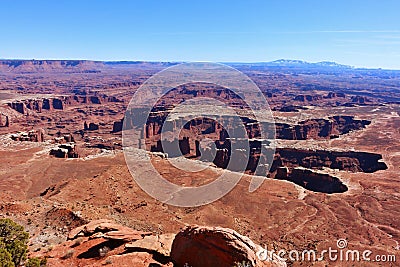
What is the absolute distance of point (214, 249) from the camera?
15242mm

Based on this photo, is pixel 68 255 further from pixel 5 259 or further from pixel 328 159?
pixel 328 159

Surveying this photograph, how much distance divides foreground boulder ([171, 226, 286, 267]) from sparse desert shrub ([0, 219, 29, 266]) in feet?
24.8

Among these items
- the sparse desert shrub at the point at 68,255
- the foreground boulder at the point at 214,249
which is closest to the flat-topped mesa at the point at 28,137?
the sparse desert shrub at the point at 68,255

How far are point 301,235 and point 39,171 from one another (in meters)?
34.4

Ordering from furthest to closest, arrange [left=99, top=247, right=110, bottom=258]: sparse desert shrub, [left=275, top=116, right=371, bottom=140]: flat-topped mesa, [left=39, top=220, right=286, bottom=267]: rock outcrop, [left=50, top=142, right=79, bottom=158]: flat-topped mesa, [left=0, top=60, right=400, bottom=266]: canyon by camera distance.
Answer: [left=275, top=116, right=371, bottom=140]: flat-topped mesa → [left=50, top=142, right=79, bottom=158]: flat-topped mesa → [left=0, top=60, right=400, bottom=266]: canyon → [left=99, top=247, right=110, bottom=258]: sparse desert shrub → [left=39, top=220, right=286, bottom=267]: rock outcrop

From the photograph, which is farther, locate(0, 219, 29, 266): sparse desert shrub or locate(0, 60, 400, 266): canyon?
locate(0, 60, 400, 266): canyon

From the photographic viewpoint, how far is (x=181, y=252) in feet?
53.2

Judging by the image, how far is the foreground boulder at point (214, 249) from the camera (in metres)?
14.6

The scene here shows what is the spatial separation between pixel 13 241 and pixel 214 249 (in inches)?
408

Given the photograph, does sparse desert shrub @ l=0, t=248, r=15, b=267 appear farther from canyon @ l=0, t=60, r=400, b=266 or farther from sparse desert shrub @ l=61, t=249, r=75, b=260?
sparse desert shrub @ l=61, t=249, r=75, b=260

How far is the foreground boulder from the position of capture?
574 inches

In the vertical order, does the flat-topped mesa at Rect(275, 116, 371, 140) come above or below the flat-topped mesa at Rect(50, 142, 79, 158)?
below

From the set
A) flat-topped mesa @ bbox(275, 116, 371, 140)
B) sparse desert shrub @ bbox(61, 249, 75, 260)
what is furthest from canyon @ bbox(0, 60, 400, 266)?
flat-topped mesa @ bbox(275, 116, 371, 140)

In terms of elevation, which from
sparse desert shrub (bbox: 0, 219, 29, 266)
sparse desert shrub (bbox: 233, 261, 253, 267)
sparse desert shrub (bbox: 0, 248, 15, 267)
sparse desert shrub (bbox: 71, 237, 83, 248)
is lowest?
sparse desert shrub (bbox: 71, 237, 83, 248)
